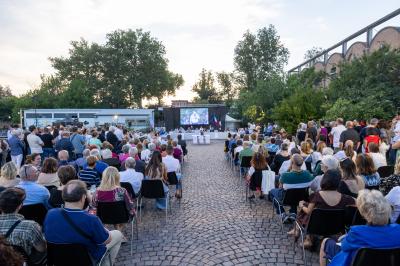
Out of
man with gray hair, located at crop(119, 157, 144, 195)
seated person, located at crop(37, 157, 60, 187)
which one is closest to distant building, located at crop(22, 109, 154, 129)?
man with gray hair, located at crop(119, 157, 144, 195)

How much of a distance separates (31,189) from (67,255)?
147cm

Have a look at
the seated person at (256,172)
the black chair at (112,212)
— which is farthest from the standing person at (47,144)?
the seated person at (256,172)

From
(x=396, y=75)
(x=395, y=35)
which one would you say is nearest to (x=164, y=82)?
(x=395, y=35)

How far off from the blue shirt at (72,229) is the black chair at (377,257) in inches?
87.9

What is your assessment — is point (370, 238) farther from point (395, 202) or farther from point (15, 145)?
point (15, 145)

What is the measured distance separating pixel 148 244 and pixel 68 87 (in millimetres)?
43240

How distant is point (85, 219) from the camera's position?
9.20 ft

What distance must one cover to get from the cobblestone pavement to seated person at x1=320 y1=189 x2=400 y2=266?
160 cm

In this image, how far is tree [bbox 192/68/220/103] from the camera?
63.3 metres

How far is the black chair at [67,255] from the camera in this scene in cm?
271

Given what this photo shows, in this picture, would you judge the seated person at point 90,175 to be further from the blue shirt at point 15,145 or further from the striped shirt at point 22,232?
the blue shirt at point 15,145

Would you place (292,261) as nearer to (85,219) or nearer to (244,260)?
(244,260)

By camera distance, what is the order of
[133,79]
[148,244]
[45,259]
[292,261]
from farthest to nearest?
[133,79] < [148,244] < [292,261] < [45,259]

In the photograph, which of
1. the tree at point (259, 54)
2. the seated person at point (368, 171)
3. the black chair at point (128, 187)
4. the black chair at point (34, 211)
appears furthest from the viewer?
the tree at point (259, 54)
